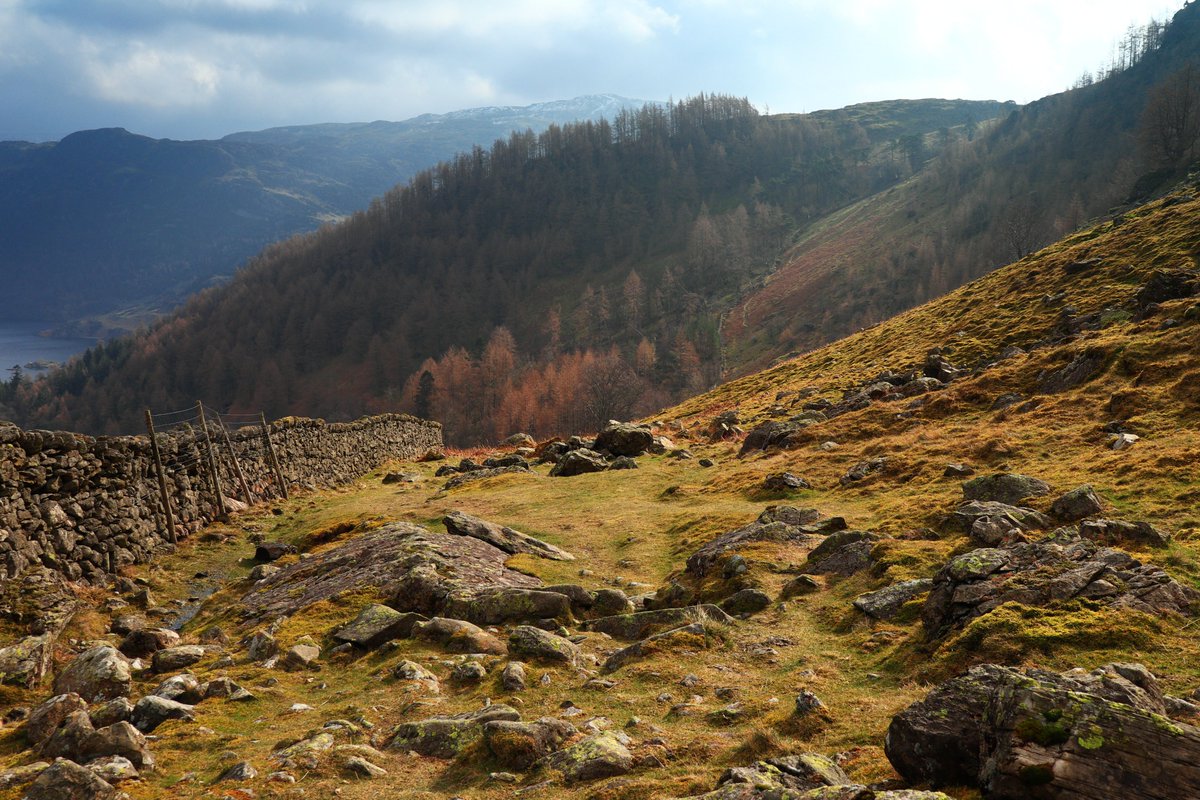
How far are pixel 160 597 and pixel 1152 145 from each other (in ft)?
507

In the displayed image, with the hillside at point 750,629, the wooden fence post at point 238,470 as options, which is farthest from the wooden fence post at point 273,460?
the hillside at point 750,629

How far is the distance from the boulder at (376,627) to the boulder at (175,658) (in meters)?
2.41

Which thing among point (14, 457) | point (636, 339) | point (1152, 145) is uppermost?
point (1152, 145)

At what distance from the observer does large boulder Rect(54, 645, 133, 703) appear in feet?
36.8

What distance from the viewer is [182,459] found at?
91.9 feet

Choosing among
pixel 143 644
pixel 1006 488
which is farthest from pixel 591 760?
pixel 1006 488

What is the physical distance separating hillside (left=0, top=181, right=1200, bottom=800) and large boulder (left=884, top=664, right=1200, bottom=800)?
21 mm

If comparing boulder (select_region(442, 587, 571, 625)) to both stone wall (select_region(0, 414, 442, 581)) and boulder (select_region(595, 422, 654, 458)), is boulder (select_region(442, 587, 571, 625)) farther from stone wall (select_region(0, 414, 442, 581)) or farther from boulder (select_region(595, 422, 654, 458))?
boulder (select_region(595, 422, 654, 458))

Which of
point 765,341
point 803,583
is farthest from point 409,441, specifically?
point 765,341

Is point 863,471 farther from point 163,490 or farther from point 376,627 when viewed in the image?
point 163,490

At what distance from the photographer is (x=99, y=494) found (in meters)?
21.3

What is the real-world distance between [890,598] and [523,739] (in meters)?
7.42

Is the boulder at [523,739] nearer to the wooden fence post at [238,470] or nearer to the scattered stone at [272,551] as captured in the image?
the scattered stone at [272,551]

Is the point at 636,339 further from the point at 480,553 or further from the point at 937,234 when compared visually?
the point at 480,553
